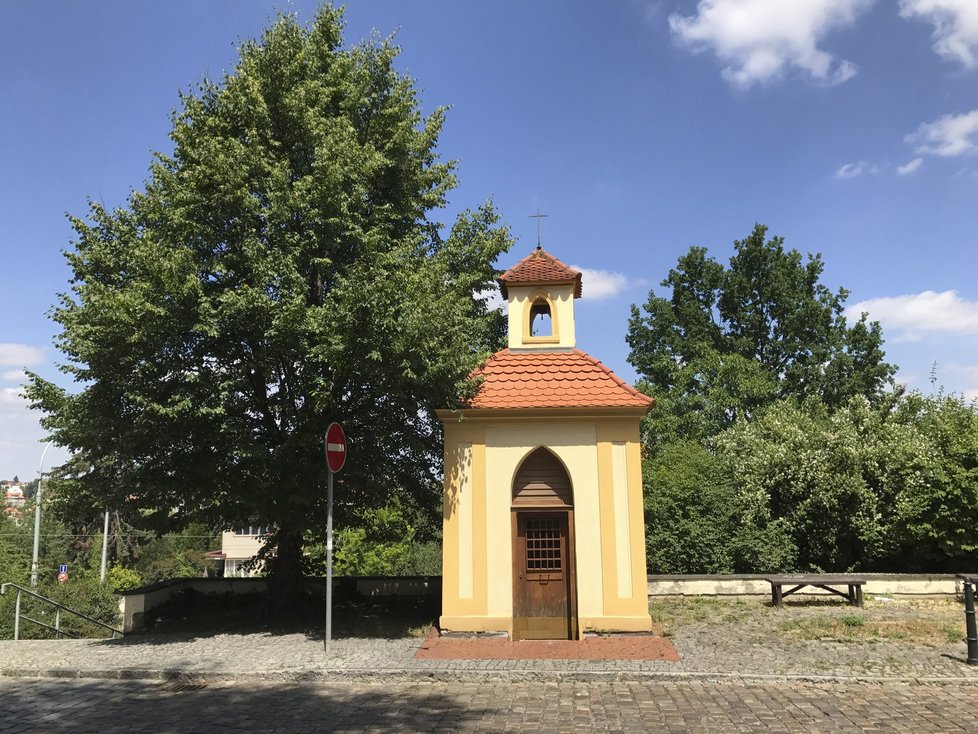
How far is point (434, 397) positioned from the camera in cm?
1060

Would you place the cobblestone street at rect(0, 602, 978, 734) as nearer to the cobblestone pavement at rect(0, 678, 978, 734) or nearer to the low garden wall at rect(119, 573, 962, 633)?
the cobblestone pavement at rect(0, 678, 978, 734)

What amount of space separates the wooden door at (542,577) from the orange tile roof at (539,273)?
174 inches

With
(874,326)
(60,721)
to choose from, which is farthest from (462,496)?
(874,326)

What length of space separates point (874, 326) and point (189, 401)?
3224 centimetres

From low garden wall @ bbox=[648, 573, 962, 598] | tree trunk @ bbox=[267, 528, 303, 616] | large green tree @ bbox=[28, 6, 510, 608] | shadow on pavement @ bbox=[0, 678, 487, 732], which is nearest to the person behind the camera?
shadow on pavement @ bbox=[0, 678, 487, 732]

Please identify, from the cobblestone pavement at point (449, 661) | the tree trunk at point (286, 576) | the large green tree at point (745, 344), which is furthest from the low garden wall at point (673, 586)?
the large green tree at point (745, 344)

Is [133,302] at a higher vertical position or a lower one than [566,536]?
higher

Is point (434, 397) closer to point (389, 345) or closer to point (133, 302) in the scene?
point (389, 345)

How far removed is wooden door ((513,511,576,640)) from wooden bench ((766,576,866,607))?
512 cm

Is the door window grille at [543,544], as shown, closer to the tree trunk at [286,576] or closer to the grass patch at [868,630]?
the grass patch at [868,630]

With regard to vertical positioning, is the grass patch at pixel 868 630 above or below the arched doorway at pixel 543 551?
below

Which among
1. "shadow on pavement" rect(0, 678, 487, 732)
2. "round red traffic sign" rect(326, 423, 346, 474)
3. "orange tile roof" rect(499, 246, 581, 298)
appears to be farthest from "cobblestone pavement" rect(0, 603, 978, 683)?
"orange tile roof" rect(499, 246, 581, 298)

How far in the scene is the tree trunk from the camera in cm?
1231

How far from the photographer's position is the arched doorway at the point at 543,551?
10539 millimetres
